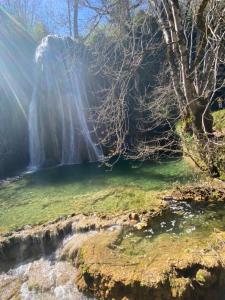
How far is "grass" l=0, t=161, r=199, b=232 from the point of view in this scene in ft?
23.0

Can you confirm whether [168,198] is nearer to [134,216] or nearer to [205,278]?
[134,216]

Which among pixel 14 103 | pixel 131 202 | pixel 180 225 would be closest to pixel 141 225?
pixel 180 225

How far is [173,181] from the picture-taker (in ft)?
28.6

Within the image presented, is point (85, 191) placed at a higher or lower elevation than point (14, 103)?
lower

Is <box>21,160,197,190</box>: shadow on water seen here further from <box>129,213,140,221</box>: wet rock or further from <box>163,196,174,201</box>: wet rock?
<box>129,213,140,221</box>: wet rock

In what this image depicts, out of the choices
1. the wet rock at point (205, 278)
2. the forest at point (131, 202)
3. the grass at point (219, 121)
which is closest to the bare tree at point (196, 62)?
the forest at point (131, 202)

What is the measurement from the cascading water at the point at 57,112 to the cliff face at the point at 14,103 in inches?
22.4

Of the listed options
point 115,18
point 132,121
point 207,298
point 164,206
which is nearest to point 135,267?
point 207,298

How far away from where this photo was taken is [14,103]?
16016 millimetres

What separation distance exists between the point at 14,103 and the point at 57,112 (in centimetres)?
228

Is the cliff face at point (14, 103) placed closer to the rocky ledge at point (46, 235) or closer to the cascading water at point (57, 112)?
the cascading water at point (57, 112)

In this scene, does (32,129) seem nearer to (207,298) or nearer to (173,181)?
(173,181)

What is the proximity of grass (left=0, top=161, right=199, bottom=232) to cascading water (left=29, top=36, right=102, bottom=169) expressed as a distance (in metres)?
2.50

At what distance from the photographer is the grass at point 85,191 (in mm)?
7020
